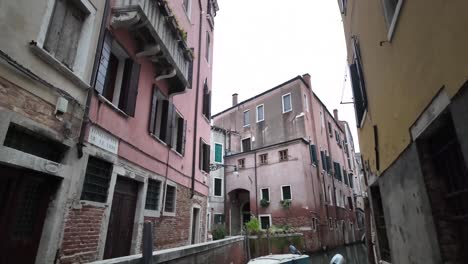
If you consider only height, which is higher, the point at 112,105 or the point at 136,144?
the point at 112,105

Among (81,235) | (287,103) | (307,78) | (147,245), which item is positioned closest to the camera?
(147,245)

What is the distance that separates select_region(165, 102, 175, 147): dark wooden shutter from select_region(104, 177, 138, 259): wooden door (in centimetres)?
202

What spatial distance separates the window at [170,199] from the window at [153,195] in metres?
0.55

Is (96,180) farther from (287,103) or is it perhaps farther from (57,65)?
(287,103)

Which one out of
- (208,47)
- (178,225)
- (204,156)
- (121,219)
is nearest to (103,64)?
(121,219)

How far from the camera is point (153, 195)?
24.5 feet

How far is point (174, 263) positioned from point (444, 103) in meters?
4.29

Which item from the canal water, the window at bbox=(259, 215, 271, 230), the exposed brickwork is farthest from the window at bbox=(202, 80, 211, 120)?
the canal water

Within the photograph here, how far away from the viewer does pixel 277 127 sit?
2272cm

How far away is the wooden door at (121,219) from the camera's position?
5.73 meters

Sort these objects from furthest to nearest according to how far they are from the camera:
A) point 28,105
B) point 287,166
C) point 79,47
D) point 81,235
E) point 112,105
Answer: point 287,166, point 112,105, point 79,47, point 81,235, point 28,105

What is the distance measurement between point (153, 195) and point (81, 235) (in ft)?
9.35

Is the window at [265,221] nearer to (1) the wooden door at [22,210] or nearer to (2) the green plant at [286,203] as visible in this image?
(2) the green plant at [286,203]

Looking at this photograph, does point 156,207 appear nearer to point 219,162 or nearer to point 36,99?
point 36,99
